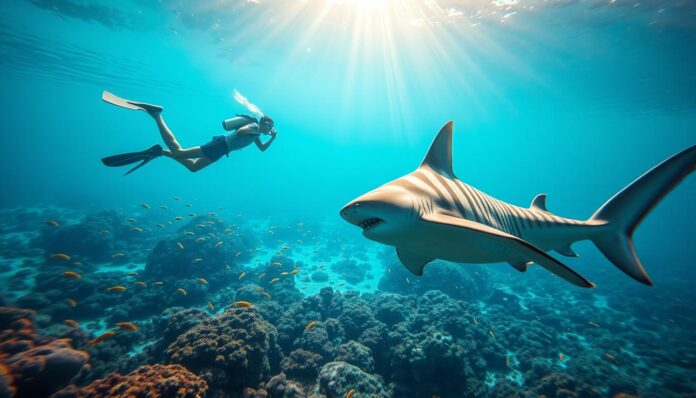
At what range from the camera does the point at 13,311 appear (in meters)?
6.71

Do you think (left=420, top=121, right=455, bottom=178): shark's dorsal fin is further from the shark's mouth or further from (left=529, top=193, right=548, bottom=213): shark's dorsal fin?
(left=529, top=193, right=548, bottom=213): shark's dorsal fin

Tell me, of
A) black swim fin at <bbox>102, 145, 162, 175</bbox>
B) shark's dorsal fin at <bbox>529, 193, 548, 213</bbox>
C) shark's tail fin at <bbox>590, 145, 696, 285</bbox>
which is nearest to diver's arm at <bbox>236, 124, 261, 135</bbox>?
black swim fin at <bbox>102, 145, 162, 175</bbox>

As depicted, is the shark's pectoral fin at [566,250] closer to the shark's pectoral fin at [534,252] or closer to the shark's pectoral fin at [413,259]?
the shark's pectoral fin at [413,259]

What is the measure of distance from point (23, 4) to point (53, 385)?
104 feet

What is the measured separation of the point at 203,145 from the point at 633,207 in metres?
8.97

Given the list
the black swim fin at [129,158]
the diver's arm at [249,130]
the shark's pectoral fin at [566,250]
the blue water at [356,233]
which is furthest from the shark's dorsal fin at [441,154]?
the black swim fin at [129,158]

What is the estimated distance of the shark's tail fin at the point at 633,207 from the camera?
8.56ft

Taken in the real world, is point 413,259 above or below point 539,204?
below

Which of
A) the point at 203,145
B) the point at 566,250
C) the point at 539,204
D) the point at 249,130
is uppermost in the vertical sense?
the point at 249,130

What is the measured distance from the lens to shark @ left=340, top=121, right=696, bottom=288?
82.1 inches

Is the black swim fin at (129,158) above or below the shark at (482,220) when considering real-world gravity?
above

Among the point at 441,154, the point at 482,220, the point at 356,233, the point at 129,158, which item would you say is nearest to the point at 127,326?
the point at 129,158

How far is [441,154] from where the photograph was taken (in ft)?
11.5

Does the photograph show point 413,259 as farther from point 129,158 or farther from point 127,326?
point 127,326
